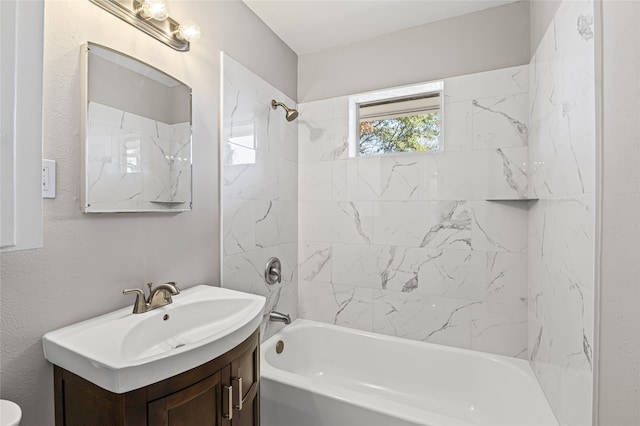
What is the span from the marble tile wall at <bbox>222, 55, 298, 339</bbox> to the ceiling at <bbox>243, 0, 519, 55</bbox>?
423mm

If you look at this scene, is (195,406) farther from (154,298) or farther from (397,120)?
(397,120)

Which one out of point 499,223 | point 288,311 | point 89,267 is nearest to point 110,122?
point 89,267

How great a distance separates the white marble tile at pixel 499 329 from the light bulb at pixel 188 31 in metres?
2.19

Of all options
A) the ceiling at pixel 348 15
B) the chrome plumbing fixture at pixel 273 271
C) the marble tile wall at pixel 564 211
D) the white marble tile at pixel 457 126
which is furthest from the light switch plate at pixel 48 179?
the white marble tile at pixel 457 126

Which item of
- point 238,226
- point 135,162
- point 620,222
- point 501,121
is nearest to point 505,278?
point 501,121

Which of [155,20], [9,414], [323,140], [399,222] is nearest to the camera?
[9,414]

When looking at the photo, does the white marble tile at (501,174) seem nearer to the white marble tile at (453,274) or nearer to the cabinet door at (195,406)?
the white marble tile at (453,274)

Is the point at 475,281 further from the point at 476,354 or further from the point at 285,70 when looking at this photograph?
the point at 285,70

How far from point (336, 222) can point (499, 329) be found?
128 cm

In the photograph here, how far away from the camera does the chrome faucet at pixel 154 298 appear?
115cm

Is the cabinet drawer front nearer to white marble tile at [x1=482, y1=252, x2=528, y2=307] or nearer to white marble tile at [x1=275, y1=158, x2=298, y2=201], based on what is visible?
white marble tile at [x1=275, y1=158, x2=298, y2=201]

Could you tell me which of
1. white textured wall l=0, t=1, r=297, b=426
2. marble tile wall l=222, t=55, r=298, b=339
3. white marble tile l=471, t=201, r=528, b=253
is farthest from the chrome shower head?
white marble tile l=471, t=201, r=528, b=253

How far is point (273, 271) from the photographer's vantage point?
2098 millimetres

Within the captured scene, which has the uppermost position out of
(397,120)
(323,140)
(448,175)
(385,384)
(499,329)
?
(397,120)
